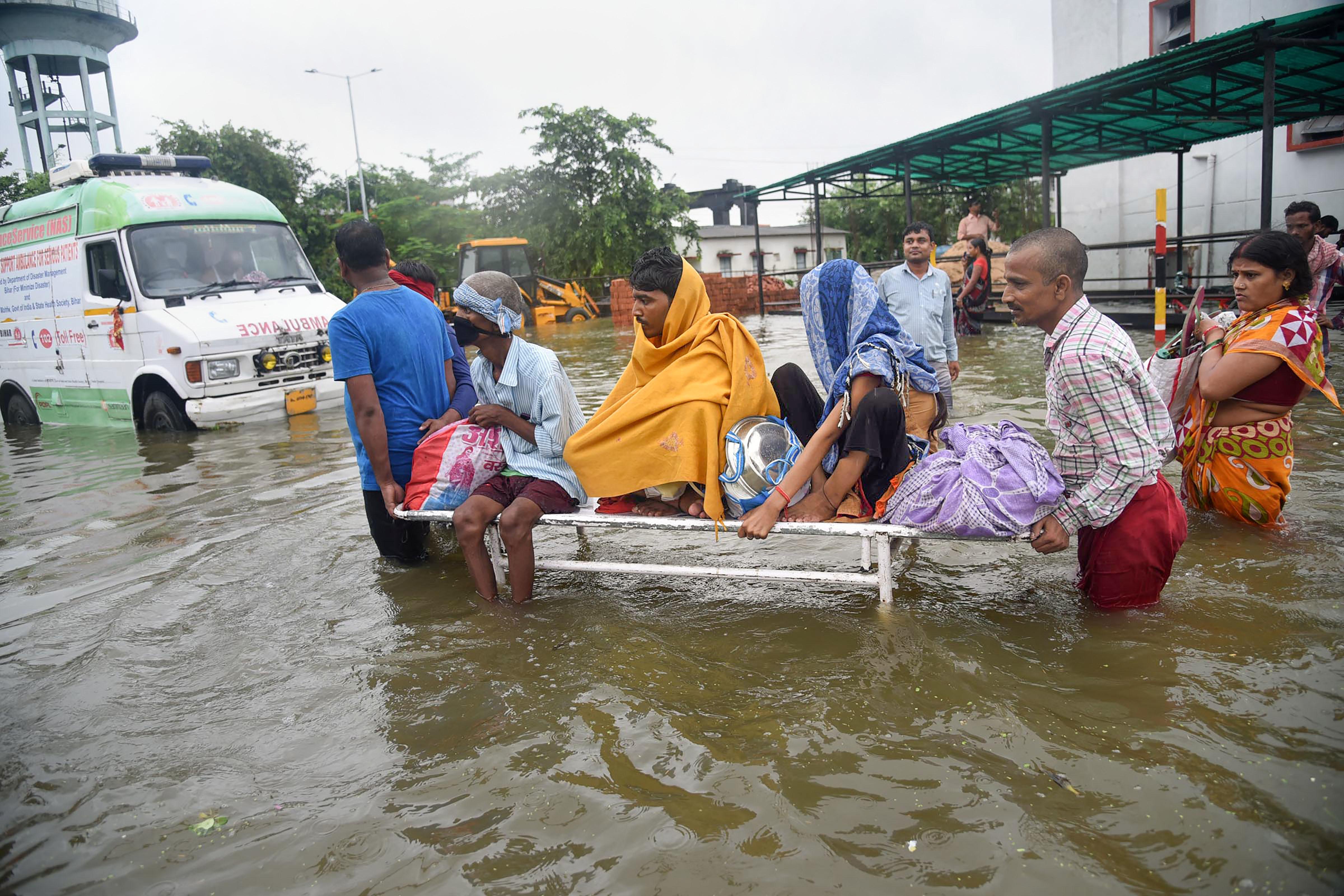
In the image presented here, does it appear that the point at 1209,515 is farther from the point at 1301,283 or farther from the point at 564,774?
the point at 564,774

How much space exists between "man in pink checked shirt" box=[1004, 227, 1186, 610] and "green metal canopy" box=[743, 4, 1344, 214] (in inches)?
317

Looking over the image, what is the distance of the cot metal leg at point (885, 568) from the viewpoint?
318cm

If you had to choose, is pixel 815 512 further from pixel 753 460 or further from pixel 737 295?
pixel 737 295

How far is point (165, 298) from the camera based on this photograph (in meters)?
8.70

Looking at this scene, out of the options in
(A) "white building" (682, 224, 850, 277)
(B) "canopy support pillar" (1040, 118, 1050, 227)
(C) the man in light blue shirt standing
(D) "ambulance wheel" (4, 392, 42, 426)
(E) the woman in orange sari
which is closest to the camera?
Result: (E) the woman in orange sari

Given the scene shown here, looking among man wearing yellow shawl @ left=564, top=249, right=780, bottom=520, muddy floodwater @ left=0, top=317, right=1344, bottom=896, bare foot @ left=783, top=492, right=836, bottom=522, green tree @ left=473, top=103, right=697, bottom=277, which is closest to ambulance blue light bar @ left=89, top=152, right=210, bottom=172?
muddy floodwater @ left=0, top=317, right=1344, bottom=896

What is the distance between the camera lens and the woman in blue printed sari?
321cm

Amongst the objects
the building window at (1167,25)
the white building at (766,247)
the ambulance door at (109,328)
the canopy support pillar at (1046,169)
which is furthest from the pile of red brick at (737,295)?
the white building at (766,247)

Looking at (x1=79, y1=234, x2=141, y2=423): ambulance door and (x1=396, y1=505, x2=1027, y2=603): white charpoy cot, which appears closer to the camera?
(x1=396, y1=505, x2=1027, y2=603): white charpoy cot

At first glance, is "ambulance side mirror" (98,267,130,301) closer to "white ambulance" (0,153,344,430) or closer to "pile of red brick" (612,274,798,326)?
"white ambulance" (0,153,344,430)

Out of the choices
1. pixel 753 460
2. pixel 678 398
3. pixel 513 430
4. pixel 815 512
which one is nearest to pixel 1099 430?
pixel 815 512

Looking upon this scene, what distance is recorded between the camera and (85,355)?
971 cm

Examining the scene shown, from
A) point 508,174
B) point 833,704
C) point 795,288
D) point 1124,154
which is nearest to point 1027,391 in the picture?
point 833,704

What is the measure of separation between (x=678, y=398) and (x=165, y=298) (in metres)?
7.70
